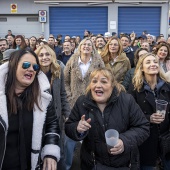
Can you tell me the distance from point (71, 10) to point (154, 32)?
5600 mm

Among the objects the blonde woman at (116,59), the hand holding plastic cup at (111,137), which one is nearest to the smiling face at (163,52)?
the blonde woman at (116,59)

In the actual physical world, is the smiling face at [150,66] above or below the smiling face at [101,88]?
above

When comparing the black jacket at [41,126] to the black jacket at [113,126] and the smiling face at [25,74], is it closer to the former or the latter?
the smiling face at [25,74]

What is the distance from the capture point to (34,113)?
2092mm

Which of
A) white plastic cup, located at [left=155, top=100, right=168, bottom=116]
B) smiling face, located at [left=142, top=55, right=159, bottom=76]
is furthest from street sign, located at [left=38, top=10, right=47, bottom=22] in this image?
white plastic cup, located at [left=155, top=100, right=168, bottom=116]

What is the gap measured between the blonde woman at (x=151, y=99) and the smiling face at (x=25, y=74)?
1529 millimetres

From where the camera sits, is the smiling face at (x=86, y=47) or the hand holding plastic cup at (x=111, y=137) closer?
the hand holding plastic cup at (x=111, y=137)

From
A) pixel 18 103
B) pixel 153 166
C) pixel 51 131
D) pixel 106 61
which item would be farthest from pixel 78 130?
pixel 106 61

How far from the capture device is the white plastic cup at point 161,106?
2.85 metres

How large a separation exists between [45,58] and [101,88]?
58.5 inches

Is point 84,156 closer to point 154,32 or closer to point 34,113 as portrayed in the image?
point 34,113

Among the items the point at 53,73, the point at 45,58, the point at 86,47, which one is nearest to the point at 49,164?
the point at 53,73

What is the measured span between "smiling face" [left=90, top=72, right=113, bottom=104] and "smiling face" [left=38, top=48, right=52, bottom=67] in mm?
1331

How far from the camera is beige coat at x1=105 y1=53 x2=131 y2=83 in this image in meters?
4.81
